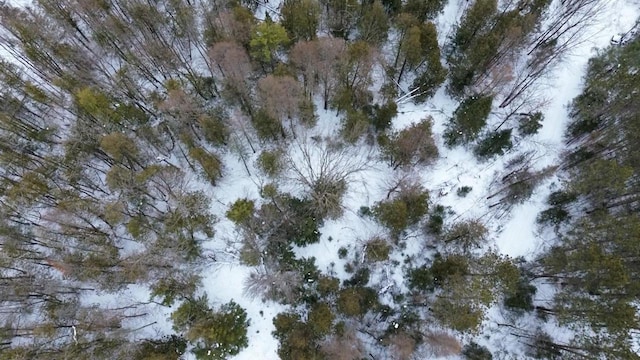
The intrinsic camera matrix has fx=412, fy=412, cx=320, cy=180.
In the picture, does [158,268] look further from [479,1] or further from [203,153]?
[479,1]

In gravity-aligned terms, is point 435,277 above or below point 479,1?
below

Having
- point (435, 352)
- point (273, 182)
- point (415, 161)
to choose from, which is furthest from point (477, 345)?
point (273, 182)

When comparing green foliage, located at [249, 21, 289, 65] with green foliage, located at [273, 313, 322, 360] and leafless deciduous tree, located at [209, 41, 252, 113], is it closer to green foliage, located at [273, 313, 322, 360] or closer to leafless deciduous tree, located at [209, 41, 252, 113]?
leafless deciduous tree, located at [209, 41, 252, 113]

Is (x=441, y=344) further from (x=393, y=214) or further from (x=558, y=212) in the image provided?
(x=558, y=212)

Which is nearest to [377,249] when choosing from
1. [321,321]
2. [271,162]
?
[321,321]

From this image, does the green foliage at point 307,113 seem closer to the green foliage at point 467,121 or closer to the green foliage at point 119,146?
the green foliage at point 467,121

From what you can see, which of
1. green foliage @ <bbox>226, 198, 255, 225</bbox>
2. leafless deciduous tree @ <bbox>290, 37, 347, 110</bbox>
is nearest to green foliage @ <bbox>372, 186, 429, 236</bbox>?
green foliage @ <bbox>226, 198, 255, 225</bbox>

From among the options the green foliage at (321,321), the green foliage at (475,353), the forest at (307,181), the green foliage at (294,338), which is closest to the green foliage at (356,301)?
the forest at (307,181)
